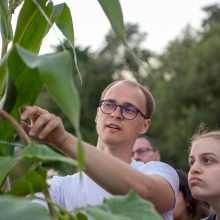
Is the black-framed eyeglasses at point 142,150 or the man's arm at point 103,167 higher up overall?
the black-framed eyeglasses at point 142,150

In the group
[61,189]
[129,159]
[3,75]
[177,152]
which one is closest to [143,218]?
[3,75]

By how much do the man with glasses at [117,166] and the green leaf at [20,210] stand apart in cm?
43

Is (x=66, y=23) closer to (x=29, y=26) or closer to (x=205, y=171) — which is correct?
(x=29, y=26)

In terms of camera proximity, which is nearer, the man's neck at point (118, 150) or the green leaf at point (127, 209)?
the green leaf at point (127, 209)

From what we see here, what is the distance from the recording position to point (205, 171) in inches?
67.4

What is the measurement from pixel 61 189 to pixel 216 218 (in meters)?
0.49

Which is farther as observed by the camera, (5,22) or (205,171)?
(205,171)

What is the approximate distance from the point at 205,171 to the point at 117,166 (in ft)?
1.58

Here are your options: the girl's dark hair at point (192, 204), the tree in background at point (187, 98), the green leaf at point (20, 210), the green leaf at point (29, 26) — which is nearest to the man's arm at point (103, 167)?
the green leaf at point (29, 26)

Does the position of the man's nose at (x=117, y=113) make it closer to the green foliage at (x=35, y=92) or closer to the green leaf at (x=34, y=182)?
the green foliage at (x=35, y=92)

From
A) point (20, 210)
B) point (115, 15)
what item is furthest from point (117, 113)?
point (20, 210)

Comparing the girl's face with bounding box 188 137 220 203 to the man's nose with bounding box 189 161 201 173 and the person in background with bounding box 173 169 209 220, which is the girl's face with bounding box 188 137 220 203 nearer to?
the man's nose with bounding box 189 161 201 173

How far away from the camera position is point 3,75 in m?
1.07

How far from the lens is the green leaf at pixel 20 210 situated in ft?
2.15
